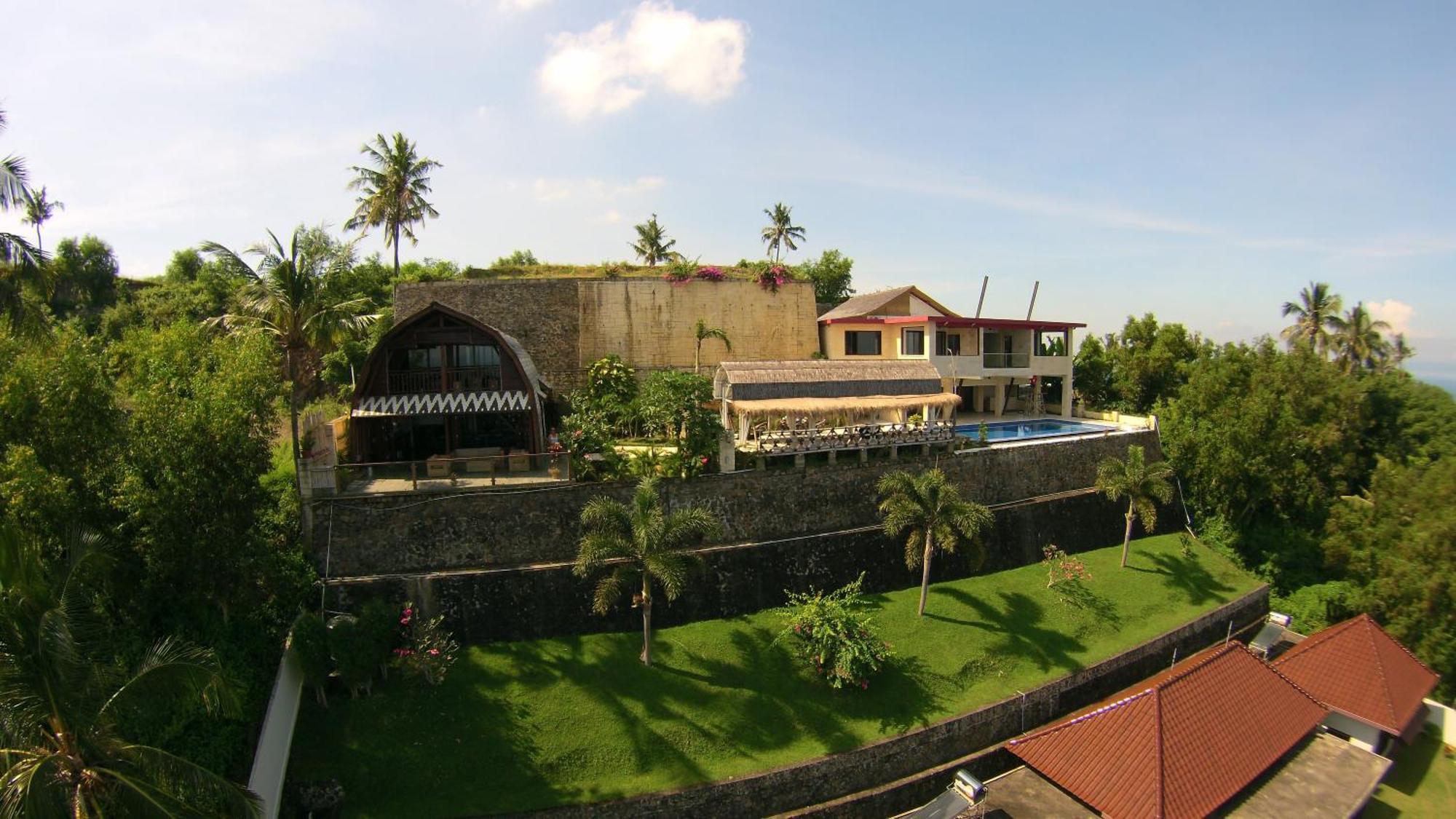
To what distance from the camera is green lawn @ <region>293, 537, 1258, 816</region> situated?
44.8 ft

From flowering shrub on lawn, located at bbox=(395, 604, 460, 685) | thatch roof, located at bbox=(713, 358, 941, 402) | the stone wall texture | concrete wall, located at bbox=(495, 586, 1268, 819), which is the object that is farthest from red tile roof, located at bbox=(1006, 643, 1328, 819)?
the stone wall texture

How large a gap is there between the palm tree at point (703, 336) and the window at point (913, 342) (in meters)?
8.26

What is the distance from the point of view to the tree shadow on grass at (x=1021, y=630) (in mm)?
18781

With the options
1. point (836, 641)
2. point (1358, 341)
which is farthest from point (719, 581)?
point (1358, 341)

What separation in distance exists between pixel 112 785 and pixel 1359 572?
109 ft

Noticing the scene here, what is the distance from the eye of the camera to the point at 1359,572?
75.8ft

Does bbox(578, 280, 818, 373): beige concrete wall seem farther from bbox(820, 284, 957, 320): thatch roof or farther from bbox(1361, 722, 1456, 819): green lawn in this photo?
bbox(1361, 722, 1456, 819): green lawn

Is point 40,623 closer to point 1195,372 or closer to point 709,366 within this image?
point 709,366

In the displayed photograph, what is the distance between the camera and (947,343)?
1296 inches

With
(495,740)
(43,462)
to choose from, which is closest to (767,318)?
(495,740)

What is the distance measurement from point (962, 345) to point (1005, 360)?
2.17 m

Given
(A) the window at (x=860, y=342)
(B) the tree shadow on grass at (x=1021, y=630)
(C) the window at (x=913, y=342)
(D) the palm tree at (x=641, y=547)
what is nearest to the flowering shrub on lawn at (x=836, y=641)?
(D) the palm tree at (x=641, y=547)

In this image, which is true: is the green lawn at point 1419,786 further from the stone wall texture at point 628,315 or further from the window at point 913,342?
the stone wall texture at point 628,315

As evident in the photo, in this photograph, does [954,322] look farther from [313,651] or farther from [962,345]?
[313,651]
